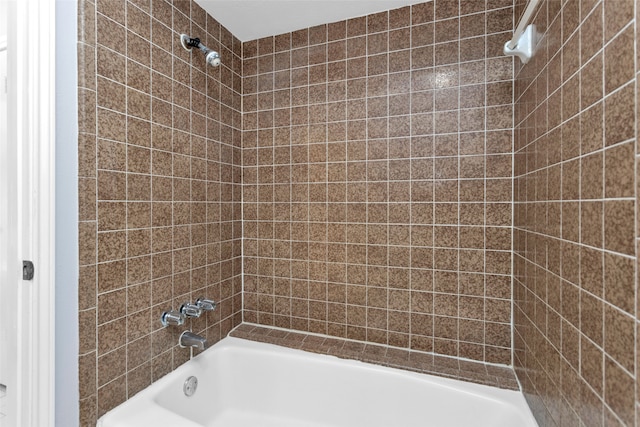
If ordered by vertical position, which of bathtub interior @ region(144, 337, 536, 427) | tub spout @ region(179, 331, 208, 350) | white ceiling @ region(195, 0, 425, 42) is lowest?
bathtub interior @ region(144, 337, 536, 427)

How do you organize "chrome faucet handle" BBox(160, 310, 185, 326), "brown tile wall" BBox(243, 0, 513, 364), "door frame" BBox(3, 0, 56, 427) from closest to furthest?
"door frame" BBox(3, 0, 56, 427) → "chrome faucet handle" BBox(160, 310, 185, 326) → "brown tile wall" BBox(243, 0, 513, 364)

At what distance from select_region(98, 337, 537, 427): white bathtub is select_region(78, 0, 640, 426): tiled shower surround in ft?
0.29

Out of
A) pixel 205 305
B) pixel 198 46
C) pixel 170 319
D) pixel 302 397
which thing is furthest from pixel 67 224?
pixel 302 397

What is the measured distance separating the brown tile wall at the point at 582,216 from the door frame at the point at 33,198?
152 cm

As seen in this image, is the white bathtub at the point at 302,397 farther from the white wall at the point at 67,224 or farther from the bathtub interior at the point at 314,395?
the white wall at the point at 67,224

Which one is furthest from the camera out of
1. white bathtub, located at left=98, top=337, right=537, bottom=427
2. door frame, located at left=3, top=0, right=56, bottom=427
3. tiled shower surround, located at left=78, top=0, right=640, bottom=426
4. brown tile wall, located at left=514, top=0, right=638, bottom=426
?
white bathtub, located at left=98, top=337, right=537, bottom=427

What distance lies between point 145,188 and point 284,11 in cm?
117

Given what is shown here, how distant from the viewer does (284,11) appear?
159 centimetres

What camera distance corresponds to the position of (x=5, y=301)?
3.29 feet

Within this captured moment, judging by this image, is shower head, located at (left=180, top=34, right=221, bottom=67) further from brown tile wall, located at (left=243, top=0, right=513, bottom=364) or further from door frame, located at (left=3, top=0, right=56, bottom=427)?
door frame, located at (left=3, top=0, right=56, bottom=427)

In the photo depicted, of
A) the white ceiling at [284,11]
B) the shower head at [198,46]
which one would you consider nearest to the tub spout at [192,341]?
the shower head at [198,46]

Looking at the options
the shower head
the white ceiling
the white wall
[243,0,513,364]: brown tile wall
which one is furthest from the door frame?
[243,0,513,364]: brown tile wall

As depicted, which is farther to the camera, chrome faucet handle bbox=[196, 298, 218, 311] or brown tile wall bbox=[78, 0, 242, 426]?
chrome faucet handle bbox=[196, 298, 218, 311]

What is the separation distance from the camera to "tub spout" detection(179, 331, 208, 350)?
4.48 ft
